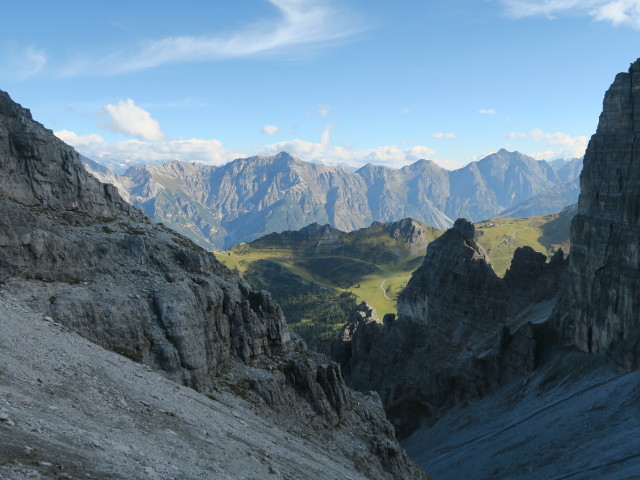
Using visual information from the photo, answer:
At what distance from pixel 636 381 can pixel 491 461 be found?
25518mm

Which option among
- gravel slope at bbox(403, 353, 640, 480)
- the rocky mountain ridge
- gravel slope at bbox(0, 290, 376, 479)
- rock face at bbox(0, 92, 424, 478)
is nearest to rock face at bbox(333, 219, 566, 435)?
the rocky mountain ridge

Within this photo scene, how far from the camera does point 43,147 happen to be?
2299 inches

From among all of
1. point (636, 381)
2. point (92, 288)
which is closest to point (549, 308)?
point (636, 381)

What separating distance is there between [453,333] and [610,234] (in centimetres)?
5309

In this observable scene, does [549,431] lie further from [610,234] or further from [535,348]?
[610,234]

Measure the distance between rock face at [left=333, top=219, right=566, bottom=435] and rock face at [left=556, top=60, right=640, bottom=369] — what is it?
44.0ft

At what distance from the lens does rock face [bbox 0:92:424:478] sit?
45.2 m

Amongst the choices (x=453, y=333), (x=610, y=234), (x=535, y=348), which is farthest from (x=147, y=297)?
(x=453, y=333)

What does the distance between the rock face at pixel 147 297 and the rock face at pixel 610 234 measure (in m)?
56.0

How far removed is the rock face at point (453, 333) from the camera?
12094 centimetres

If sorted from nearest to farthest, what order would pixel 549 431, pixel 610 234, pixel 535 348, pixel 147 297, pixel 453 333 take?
pixel 147 297
pixel 549 431
pixel 610 234
pixel 535 348
pixel 453 333

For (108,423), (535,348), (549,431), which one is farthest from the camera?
(535,348)

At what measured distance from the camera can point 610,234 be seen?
103 metres

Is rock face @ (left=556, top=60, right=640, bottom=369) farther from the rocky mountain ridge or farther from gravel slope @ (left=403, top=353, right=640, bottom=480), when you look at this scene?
gravel slope @ (left=403, top=353, right=640, bottom=480)
